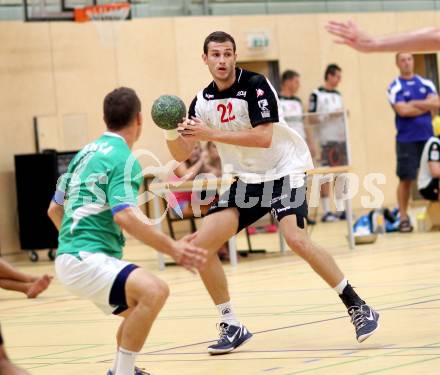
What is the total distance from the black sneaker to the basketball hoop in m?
11.8

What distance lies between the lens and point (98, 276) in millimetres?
5285

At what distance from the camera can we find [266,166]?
7238mm

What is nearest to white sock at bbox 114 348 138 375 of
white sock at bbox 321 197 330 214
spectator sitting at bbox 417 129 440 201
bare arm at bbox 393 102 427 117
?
spectator sitting at bbox 417 129 440 201

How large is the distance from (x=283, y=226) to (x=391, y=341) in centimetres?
106

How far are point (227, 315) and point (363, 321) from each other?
963mm

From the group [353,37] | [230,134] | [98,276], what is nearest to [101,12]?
[230,134]

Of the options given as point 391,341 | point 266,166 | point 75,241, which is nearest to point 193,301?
point 266,166

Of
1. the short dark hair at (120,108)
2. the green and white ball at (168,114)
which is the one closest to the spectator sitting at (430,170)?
the green and white ball at (168,114)

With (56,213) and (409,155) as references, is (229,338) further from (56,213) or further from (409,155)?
(409,155)

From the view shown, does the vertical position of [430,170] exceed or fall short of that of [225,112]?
it falls short

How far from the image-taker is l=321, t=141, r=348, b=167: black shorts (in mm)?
15222

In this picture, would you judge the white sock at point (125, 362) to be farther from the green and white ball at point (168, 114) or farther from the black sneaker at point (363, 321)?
the green and white ball at point (168, 114)

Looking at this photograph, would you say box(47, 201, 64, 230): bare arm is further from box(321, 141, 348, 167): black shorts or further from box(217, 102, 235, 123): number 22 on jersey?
box(321, 141, 348, 167): black shorts

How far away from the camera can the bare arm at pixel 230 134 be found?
6.82 meters
